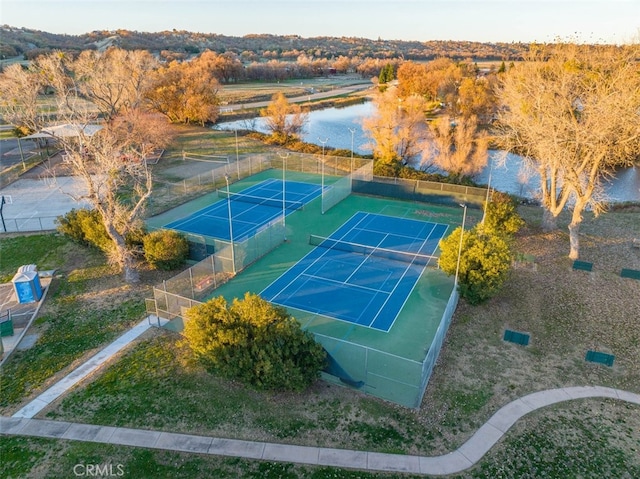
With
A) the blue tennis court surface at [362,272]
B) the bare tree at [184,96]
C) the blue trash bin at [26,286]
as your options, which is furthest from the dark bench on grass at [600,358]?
the bare tree at [184,96]

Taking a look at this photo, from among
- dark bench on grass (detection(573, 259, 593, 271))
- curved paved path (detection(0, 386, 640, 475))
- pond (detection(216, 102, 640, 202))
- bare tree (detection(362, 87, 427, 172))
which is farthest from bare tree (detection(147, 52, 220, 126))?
curved paved path (detection(0, 386, 640, 475))

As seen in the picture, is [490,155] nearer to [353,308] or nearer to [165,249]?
[353,308]

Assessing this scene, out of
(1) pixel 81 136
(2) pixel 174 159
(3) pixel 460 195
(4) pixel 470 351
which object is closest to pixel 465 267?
(4) pixel 470 351

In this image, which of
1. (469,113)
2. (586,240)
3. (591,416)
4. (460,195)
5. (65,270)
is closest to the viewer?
(591,416)

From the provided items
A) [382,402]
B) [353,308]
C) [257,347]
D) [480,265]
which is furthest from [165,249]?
[480,265]

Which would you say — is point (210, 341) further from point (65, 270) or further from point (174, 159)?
point (174, 159)
